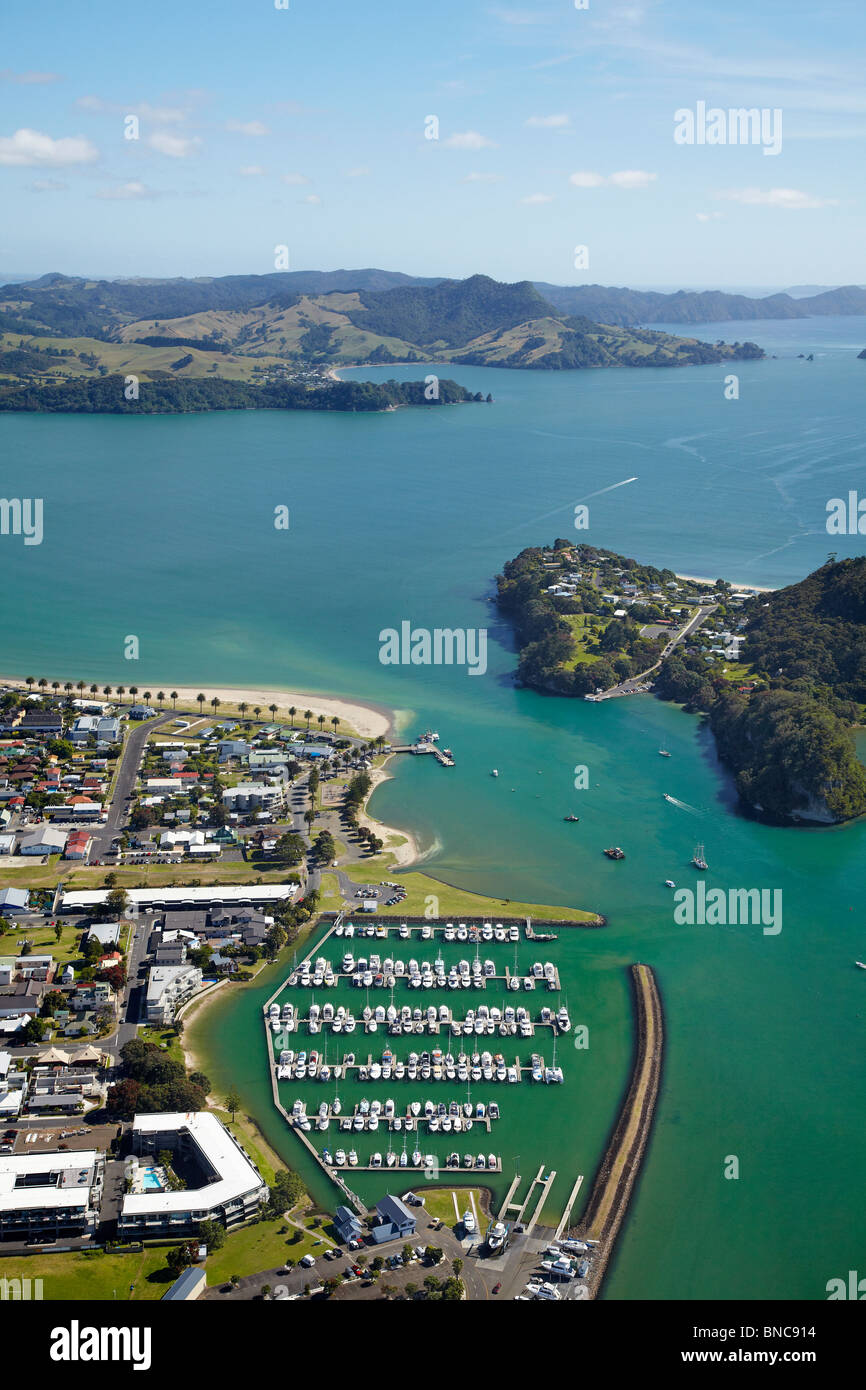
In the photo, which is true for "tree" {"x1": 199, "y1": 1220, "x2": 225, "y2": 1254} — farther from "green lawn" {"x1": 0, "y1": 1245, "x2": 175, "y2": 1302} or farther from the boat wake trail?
the boat wake trail

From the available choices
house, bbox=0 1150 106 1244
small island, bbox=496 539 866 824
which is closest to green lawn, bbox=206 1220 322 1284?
house, bbox=0 1150 106 1244

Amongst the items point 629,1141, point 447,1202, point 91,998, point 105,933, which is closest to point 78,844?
point 105,933

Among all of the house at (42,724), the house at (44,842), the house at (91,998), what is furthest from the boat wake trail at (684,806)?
the house at (42,724)

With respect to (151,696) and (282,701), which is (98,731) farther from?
(282,701)

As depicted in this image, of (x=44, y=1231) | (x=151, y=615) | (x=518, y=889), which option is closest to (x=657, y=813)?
(x=518, y=889)

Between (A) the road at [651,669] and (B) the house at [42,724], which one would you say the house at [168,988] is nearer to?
(B) the house at [42,724]

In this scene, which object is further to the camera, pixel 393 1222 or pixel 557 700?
pixel 557 700
